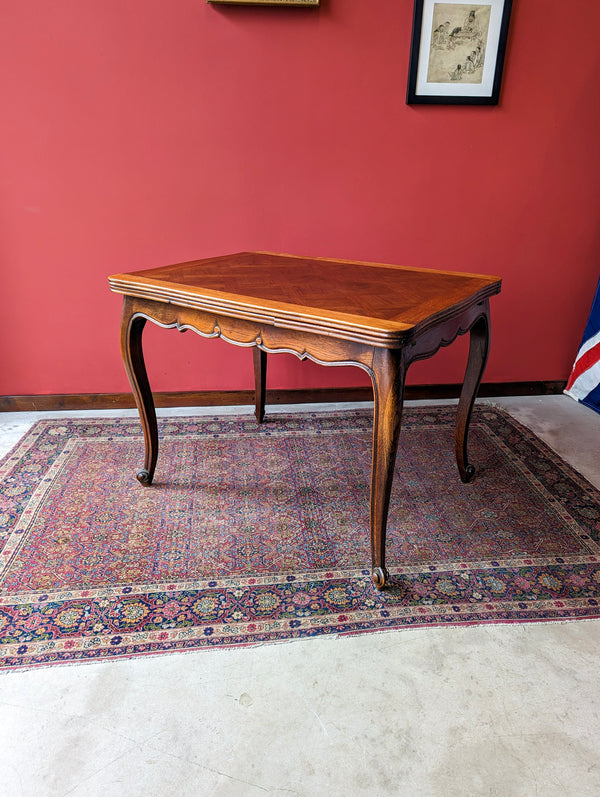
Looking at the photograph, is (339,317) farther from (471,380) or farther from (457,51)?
(457,51)

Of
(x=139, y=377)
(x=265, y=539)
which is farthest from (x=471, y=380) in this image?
(x=139, y=377)

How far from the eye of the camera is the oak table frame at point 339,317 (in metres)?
1.36

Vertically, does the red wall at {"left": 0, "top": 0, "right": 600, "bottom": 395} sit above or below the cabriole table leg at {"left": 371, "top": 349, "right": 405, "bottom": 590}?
above

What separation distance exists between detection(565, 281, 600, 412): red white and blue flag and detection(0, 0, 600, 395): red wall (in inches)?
5.5

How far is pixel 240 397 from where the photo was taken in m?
2.88

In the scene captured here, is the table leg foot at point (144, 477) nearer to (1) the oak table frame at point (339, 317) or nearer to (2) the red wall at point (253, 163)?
(1) the oak table frame at point (339, 317)

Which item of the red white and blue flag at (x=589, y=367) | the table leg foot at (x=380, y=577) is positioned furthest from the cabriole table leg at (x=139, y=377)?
the red white and blue flag at (x=589, y=367)

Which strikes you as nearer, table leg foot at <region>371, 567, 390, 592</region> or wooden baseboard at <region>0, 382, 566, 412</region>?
table leg foot at <region>371, 567, 390, 592</region>

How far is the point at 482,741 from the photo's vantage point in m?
1.18

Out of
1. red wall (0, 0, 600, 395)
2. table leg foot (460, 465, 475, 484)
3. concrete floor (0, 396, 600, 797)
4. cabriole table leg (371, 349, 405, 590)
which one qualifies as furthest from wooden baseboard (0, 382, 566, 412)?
concrete floor (0, 396, 600, 797)

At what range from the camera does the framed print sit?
2.34m

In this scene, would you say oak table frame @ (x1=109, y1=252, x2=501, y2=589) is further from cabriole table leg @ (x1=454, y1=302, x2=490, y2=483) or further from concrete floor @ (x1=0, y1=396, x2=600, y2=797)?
concrete floor @ (x1=0, y1=396, x2=600, y2=797)

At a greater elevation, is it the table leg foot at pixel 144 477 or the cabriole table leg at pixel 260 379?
the cabriole table leg at pixel 260 379

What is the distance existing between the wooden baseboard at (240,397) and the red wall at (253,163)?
0.05 meters
